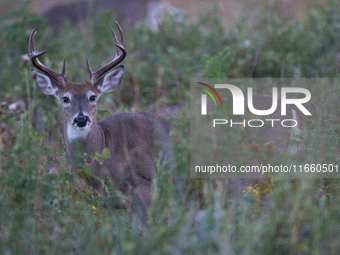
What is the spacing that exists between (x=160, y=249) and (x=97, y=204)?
116 cm

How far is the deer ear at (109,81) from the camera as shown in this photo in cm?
563

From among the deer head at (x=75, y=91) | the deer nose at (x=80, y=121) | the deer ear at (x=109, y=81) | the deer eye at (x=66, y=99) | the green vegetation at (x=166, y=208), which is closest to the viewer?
the green vegetation at (x=166, y=208)

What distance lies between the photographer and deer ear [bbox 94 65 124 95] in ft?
18.5

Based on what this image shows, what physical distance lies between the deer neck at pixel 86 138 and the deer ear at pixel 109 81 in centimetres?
55

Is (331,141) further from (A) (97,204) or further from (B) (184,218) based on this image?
(A) (97,204)

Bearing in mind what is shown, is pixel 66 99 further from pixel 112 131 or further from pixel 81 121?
pixel 112 131

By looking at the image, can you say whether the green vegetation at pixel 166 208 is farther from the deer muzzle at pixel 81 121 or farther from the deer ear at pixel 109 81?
the deer ear at pixel 109 81

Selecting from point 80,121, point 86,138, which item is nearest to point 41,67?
point 80,121

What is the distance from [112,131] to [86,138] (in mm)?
443

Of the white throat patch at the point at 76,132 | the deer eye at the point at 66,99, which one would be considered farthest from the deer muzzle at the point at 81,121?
the deer eye at the point at 66,99

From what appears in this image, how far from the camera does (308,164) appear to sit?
4.34 metres

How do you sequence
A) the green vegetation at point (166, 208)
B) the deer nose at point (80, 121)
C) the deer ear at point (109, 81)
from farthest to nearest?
the deer ear at point (109, 81) < the deer nose at point (80, 121) < the green vegetation at point (166, 208)

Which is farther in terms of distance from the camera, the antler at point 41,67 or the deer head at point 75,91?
the antler at point 41,67

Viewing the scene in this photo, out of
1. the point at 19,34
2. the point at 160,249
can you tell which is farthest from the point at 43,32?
the point at 160,249
